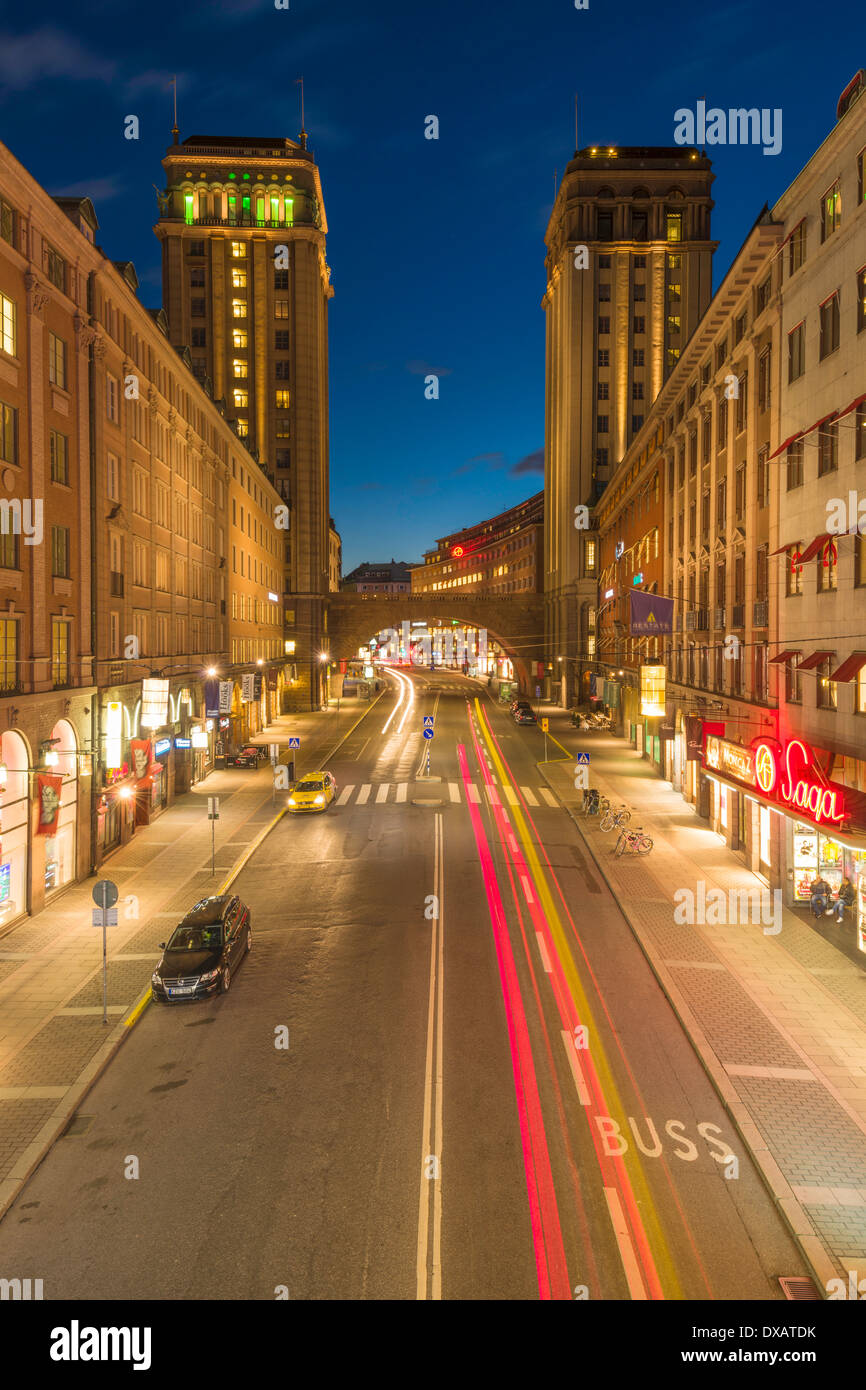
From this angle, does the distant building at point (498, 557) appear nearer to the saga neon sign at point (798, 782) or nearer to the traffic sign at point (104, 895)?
the saga neon sign at point (798, 782)

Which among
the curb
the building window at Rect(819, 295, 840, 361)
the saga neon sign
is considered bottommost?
the curb

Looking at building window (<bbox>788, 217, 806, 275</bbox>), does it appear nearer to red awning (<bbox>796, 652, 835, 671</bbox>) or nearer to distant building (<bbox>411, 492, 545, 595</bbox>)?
red awning (<bbox>796, 652, 835, 671</bbox>)

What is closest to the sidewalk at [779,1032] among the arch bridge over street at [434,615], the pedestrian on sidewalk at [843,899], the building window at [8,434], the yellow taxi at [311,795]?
the pedestrian on sidewalk at [843,899]

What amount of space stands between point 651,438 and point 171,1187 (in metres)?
44.8

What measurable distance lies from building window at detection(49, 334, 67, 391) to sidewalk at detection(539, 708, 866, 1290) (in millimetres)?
21976

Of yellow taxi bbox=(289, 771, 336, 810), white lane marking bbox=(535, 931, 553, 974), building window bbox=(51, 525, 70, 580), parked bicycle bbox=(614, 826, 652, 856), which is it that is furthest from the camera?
yellow taxi bbox=(289, 771, 336, 810)

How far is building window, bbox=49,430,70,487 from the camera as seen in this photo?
2197 centimetres

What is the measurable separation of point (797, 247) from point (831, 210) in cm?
230

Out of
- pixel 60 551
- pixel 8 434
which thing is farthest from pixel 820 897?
pixel 8 434

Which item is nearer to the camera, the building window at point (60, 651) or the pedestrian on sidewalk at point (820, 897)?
the pedestrian on sidewalk at point (820, 897)

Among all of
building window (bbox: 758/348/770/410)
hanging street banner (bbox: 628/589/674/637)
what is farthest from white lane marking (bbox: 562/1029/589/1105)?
building window (bbox: 758/348/770/410)

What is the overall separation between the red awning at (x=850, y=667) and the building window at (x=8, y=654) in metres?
19.2

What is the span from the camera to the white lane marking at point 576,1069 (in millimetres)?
12180

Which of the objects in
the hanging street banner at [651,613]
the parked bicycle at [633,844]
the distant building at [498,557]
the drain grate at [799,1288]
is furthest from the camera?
the distant building at [498,557]
